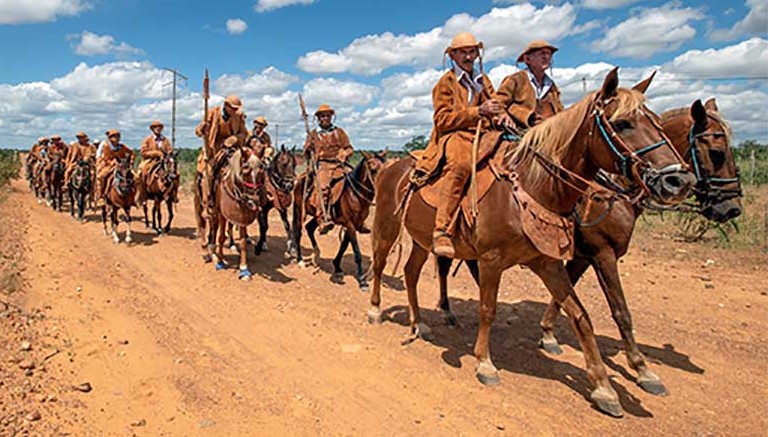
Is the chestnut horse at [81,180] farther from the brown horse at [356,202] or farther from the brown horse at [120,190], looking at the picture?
the brown horse at [356,202]

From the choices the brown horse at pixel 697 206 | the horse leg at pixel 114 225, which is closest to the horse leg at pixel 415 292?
the brown horse at pixel 697 206

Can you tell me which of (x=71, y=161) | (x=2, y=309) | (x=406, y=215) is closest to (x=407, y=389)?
(x=406, y=215)

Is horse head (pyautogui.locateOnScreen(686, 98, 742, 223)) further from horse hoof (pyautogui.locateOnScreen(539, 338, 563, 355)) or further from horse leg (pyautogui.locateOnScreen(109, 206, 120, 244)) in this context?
horse leg (pyautogui.locateOnScreen(109, 206, 120, 244))

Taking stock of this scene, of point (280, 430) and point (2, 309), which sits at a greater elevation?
point (2, 309)

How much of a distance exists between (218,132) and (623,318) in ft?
26.6

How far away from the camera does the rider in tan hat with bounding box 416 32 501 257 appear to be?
5.06 m

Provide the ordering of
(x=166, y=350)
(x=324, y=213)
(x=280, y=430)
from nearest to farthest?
(x=280, y=430) → (x=166, y=350) → (x=324, y=213)

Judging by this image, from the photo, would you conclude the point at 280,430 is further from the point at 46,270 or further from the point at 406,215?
the point at 46,270

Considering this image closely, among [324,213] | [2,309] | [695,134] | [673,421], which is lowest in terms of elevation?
[673,421]

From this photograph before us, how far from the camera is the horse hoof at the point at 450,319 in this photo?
6.67 metres

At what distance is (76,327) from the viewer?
229 inches

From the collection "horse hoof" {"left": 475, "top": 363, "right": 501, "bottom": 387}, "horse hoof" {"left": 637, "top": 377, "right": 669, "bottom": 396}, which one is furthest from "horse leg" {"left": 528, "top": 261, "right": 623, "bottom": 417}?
"horse hoof" {"left": 475, "top": 363, "right": 501, "bottom": 387}

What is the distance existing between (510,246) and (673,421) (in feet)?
6.37

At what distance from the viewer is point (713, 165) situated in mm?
4770
